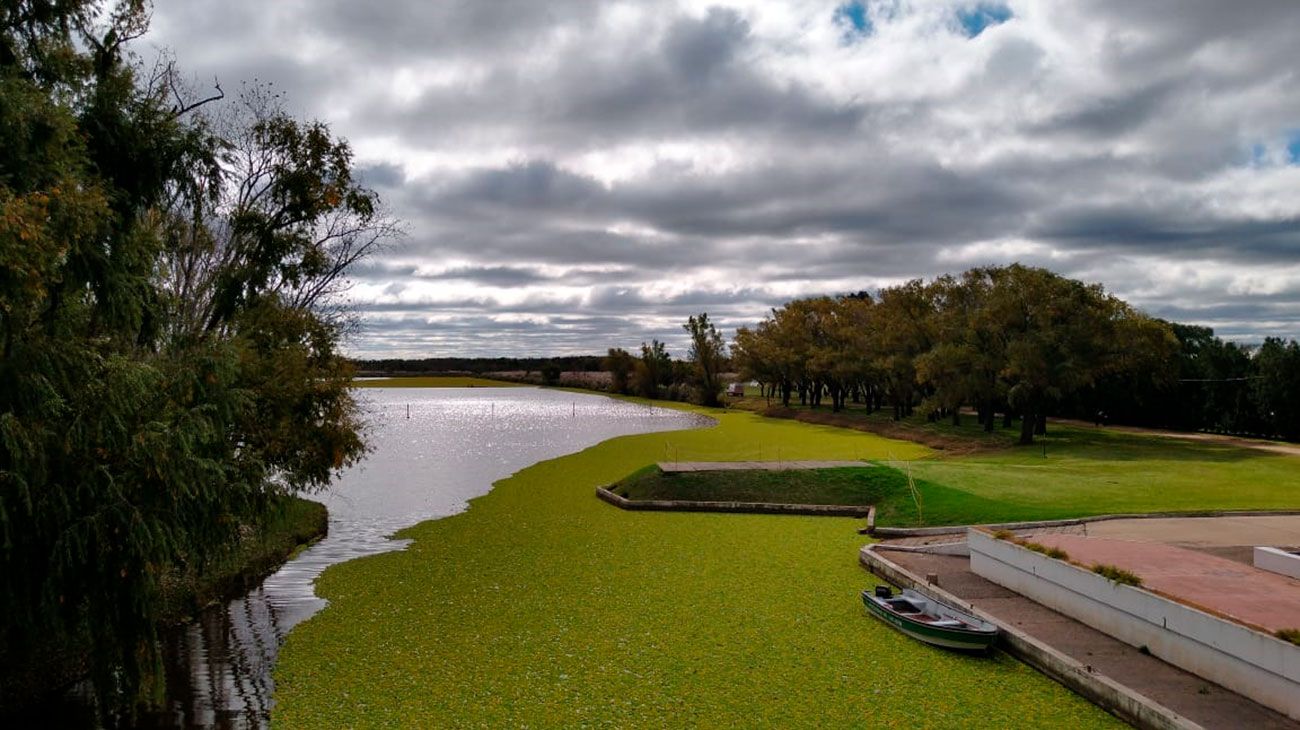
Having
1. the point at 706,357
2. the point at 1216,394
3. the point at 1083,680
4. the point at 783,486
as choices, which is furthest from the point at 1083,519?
the point at 706,357

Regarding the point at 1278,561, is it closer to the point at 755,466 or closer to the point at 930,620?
the point at 930,620

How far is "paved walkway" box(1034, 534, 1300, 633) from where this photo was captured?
10.9 metres

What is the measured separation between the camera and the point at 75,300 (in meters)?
9.05

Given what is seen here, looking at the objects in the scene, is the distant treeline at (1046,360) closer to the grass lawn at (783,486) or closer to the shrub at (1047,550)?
the grass lawn at (783,486)

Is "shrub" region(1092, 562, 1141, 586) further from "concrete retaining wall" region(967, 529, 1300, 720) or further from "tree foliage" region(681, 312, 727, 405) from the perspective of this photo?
"tree foliage" region(681, 312, 727, 405)

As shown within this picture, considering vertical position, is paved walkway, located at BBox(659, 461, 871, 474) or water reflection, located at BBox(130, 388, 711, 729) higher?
paved walkway, located at BBox(659, 461, 871, 474)

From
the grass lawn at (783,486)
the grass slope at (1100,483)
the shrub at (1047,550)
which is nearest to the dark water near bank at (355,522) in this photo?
the grass lawn at (783,486)

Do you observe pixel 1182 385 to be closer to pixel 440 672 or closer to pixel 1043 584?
pixel 1043 584

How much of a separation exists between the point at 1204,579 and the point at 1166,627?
8.81 feet

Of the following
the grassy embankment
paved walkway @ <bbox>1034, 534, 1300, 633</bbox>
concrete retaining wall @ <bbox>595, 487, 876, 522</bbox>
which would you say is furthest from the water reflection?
the grassy embankment

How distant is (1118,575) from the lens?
12.0m

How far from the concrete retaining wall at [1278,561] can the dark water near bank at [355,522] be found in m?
15.7

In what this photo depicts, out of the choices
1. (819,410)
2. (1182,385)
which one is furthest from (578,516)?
(819,410)

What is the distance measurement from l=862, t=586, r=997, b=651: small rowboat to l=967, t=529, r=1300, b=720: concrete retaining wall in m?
1.76
